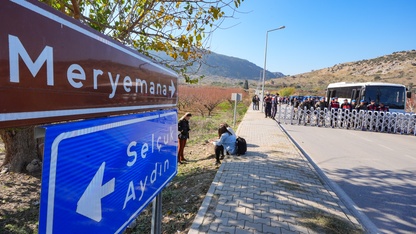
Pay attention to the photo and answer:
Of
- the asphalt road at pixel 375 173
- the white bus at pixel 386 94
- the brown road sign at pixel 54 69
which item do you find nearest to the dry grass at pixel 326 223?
the asphalt road at pixel 375 173

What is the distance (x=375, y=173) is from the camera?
20.8 ft

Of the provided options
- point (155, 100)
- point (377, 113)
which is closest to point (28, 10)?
point (155, 100)

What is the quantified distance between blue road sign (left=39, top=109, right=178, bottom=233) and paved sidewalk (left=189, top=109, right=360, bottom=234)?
208 centimetres

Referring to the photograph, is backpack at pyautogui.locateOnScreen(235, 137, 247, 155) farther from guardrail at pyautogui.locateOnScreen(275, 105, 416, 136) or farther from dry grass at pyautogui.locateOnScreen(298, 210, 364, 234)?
guardrail at pyautogui.locateOnScreen(275, 105, 416, 136)

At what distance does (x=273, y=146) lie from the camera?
8.67m

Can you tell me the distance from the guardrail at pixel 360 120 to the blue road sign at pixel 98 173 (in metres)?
15.6

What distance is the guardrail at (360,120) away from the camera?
539 inches

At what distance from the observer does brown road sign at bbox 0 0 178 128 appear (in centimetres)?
66

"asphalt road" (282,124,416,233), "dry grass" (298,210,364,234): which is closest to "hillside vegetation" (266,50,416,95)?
"asphalt road" (282,124,416,233)

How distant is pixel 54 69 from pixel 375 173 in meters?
7.57

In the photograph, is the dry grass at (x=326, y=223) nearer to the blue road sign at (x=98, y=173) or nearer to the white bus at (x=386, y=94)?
the blue road sign at (x=98, y=173)

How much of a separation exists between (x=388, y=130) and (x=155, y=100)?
16.3 meters

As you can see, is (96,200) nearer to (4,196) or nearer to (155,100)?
(155,100)

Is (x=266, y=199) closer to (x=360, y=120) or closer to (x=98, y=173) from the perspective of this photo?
(x=98, y=173)
